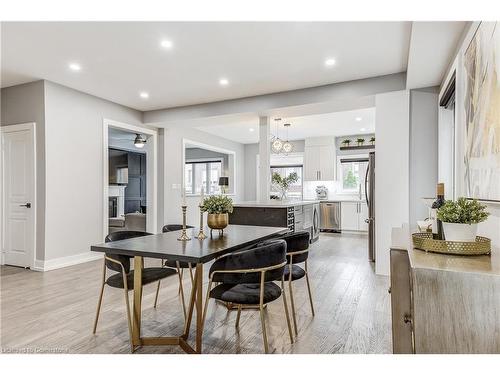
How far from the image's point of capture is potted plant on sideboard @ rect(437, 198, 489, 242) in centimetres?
138

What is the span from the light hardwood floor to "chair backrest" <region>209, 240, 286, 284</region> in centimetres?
52

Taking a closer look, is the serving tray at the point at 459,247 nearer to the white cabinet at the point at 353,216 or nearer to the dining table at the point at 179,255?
the dining table at the point at 179,255

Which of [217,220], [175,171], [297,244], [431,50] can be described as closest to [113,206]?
[175,171]

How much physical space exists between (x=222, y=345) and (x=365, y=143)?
7465mm

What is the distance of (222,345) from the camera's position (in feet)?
7.27

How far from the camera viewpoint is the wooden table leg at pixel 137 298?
2.06 metres

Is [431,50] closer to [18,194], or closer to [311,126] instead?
[311,126]

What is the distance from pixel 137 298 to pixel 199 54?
265cm

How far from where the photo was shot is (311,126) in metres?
7.48

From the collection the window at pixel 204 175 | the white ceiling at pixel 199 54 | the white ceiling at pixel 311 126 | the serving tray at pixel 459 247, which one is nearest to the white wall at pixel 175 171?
the white ceiling at pixel 311 126
